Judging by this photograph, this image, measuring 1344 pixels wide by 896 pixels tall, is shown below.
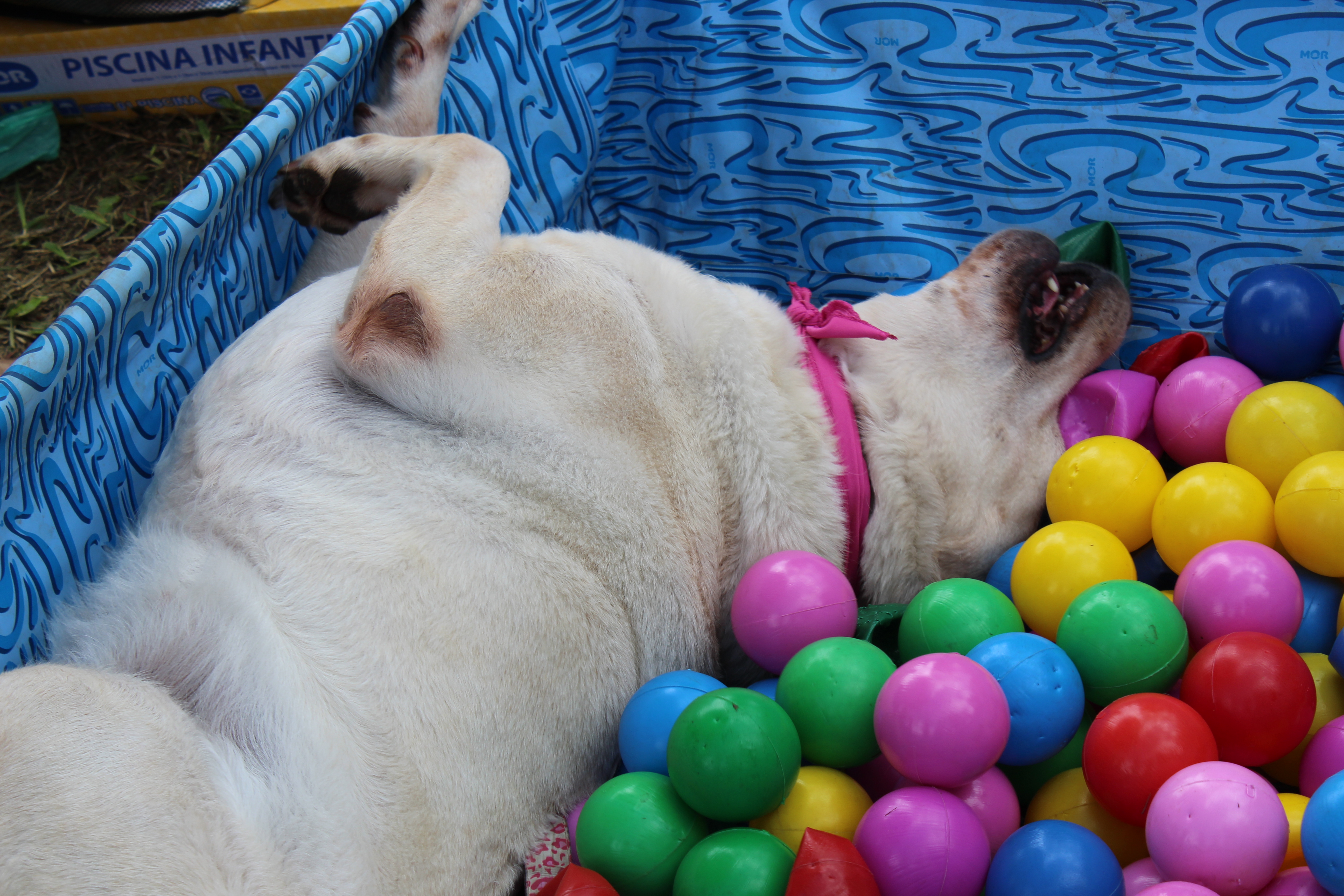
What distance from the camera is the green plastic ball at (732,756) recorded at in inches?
63.9

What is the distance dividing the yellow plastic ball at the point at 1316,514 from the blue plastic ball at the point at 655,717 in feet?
3.90

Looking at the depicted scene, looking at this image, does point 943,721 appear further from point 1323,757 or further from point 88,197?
point 88,197

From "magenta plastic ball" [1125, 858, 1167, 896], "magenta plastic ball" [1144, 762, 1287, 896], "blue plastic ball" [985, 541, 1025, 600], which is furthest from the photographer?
"blue plastic ball" [985, 541, 1025, 600]

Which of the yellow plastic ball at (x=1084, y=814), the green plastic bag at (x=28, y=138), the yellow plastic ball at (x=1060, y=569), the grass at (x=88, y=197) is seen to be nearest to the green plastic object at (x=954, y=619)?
the yellow plastic ball at (x=1060, y=569)

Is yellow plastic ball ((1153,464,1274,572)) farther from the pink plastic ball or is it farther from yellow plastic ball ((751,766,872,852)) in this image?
yellow plastic ball ((751,766,872,852))

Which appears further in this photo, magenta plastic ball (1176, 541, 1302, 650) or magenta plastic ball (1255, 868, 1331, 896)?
magenta plastic ball (1176, 541, 1302, 650)

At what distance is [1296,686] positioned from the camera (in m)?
1.66

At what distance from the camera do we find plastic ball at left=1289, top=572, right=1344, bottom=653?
6.61 ft

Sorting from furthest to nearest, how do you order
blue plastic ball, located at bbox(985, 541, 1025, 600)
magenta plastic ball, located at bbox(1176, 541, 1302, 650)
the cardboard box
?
the cardboard box → blue plastic ball, located at bbox(985, 541, 1025, 600) → magenta plastic ball, located at bbox(1176, 541, 1302, 650)

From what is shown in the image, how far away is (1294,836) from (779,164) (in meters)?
2.14

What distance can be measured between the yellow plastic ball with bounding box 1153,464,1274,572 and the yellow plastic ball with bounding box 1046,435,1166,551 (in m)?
0.06

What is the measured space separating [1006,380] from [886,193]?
32.4 inches

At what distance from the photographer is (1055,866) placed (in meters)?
1.50

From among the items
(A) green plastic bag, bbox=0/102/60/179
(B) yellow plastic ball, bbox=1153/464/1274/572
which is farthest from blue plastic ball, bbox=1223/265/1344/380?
(A) green plastic bag, bbox=0/102/60/179
